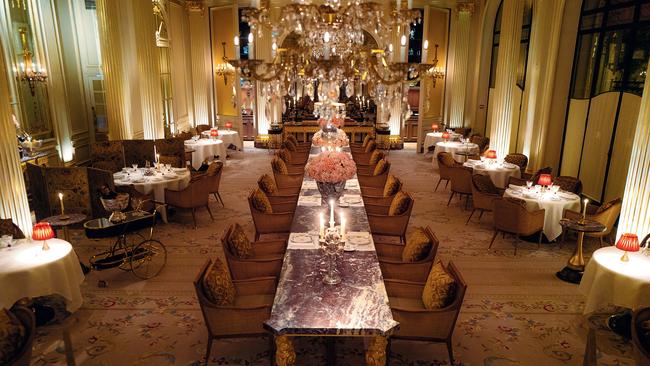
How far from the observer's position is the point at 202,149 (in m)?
10.3

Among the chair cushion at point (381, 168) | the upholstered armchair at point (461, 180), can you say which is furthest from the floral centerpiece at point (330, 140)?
the upholstered armchair at point (461, 180)

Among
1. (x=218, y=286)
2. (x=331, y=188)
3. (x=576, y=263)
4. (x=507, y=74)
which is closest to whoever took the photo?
(x=218, y=286)

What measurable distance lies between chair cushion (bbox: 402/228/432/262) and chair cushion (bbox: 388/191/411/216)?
3.56 feet

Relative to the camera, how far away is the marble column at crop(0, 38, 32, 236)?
15.7ft

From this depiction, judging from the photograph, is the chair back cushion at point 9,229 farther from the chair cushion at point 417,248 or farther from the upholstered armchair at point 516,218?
the upholstered armchair at point 516,218

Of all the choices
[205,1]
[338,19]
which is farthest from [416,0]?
[338,19]

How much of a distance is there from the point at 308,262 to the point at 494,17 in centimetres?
Result: 1125

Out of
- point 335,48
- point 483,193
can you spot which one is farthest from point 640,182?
point 335,48

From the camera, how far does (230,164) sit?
1156 centimetres

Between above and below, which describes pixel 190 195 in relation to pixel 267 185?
below

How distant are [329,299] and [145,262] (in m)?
3.36

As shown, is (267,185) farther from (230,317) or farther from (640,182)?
(640,182)

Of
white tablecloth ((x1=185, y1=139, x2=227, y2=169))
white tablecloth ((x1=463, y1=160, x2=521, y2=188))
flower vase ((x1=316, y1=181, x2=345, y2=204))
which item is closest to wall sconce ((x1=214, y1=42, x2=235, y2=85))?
white tablecloth ((x1=185, y1=139, x2=227, y2=169))

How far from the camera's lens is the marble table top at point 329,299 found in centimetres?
279
